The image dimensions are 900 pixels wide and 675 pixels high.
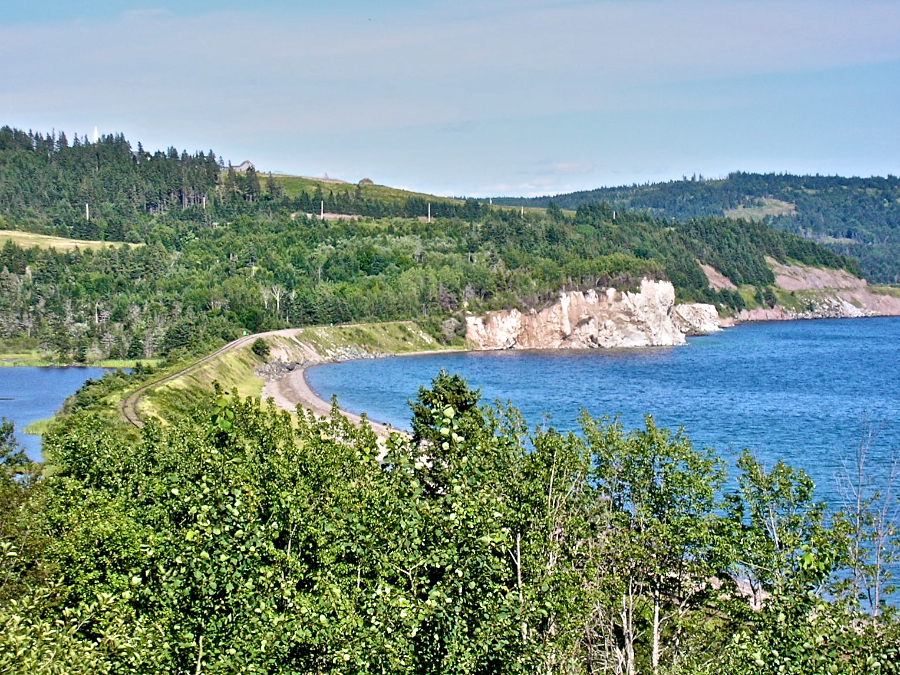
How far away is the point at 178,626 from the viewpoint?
17.7m

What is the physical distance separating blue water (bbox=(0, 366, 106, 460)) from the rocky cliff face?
7510cm

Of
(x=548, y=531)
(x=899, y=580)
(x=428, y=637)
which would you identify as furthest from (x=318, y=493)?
(x=899, y=580)

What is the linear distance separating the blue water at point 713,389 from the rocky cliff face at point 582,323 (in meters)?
9.80

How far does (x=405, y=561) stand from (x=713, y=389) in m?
106

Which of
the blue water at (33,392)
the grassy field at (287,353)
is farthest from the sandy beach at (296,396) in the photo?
the blue water at (33,392)

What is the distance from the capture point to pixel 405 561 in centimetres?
1695

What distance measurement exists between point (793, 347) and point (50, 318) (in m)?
139

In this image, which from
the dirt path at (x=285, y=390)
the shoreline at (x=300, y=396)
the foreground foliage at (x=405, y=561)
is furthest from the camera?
the shoreline at (x=300, y=396)

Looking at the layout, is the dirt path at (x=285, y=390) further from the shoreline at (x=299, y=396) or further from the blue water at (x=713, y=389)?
the blue water at (x=713, y=389)

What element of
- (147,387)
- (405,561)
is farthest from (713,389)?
(405,561)

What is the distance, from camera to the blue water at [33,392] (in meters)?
91.9

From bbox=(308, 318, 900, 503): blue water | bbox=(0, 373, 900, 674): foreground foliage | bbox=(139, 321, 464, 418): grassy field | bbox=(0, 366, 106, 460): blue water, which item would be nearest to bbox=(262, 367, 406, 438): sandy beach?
bbox=(139, 321, 464, 418): grassy field

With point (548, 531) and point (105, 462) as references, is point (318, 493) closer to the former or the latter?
point (548, 531)

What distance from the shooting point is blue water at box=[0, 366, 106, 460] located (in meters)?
91.9
